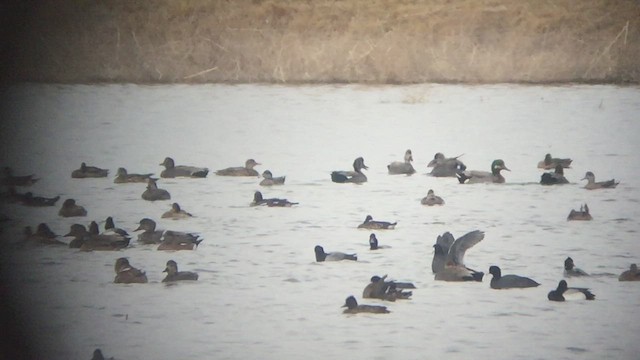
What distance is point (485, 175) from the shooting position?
338 inches

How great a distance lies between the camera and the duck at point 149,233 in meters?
7.08

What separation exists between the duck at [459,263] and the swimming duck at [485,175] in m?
1.76

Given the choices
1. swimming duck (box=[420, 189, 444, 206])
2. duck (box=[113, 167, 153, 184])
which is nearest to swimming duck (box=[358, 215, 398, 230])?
swimming duck (box=[420, 189, 444, 206])

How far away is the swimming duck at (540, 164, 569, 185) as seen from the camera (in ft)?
27.6

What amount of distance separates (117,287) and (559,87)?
581 cm

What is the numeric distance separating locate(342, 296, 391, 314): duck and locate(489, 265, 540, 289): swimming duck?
0.62 metres

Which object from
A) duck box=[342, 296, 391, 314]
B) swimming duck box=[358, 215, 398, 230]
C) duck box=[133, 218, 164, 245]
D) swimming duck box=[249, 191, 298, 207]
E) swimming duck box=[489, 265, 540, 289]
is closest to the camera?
duck box=[342, 296, 391, 314]

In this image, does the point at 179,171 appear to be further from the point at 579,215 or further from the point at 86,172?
the point at 579,215

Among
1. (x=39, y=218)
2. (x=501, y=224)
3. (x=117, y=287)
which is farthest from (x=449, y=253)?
(x=39, y=218)

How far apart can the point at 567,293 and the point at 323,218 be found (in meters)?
1.97

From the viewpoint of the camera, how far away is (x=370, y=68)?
11242 mm

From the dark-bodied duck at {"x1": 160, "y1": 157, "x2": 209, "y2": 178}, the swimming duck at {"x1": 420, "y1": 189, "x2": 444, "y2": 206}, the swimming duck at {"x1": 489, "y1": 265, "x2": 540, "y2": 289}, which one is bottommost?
the swimming duck at {"x1": 489, "y1": 265, "x2": 540, "y2": 289}

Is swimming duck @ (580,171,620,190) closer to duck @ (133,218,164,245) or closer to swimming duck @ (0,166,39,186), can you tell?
duck @ (133,218,164,245)

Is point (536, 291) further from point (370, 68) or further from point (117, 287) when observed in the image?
point (370, 68)
